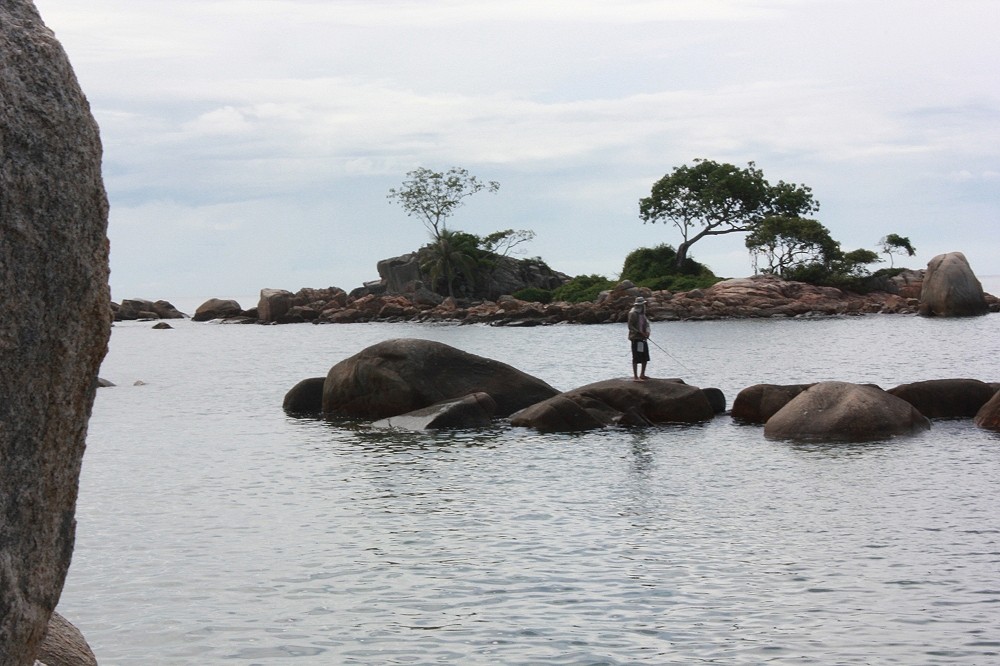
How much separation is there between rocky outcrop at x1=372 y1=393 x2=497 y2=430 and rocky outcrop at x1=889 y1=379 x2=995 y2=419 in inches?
332

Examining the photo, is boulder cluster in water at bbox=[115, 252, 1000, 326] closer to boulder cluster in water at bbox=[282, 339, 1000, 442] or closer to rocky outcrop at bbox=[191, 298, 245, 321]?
rocky outcrop at bbox=[191, 298, 245, 321]

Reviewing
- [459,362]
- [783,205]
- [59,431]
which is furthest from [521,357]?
[783,205]

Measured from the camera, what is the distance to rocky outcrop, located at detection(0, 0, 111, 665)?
12.3 feet

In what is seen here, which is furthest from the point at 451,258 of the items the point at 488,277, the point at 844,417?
the point at 844,417

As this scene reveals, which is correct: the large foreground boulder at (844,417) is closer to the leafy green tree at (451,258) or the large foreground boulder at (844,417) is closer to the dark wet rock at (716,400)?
the dark wet rock at (716,400)

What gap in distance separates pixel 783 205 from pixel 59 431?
89.7 m

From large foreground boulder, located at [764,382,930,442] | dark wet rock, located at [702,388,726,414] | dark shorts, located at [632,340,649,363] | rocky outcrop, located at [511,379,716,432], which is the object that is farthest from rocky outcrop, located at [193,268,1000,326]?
large foreground boulder, located at [764,382,930,442]

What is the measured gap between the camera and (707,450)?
61.7 ft

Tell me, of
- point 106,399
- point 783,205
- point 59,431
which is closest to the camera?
point 59,431

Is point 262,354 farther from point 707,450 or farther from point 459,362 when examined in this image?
point 707,450

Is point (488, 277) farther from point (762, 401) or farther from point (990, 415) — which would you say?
point (990, 415)

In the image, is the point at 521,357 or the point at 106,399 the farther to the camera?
the point at 521,357

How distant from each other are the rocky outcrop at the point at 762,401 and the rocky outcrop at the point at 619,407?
77 centimetres

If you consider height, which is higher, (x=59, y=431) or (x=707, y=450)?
(x=59, y=431)
